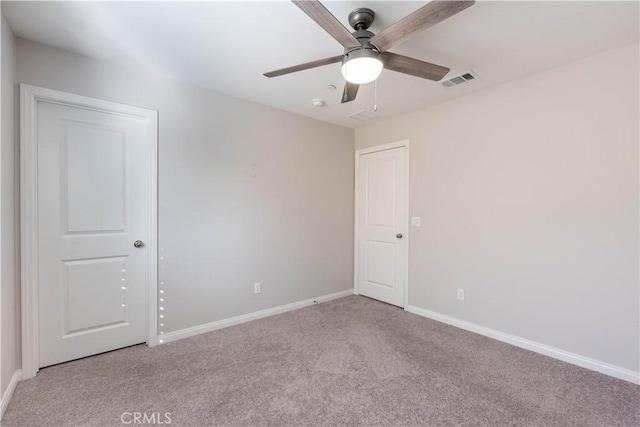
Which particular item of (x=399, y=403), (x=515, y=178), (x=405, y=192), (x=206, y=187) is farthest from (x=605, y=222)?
(x=206, y=187)

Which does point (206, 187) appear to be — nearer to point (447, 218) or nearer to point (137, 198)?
point (137, 198)

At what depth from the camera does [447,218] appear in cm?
315

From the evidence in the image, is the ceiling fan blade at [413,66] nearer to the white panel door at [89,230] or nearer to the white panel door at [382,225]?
the white panel door at [382,225]

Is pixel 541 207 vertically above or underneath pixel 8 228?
above

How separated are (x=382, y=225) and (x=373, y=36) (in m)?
2.54

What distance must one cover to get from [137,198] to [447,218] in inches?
122

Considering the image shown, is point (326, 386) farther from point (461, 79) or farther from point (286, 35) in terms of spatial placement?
point (461, 79)

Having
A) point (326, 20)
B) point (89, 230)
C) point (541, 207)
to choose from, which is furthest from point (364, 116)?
point (89, 230)

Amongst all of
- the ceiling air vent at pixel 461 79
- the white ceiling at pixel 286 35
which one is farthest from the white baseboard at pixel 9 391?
the ceiling air vent at pixel 461 79

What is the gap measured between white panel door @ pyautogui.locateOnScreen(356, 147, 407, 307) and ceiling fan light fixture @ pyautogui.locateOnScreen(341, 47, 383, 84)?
1977 mm

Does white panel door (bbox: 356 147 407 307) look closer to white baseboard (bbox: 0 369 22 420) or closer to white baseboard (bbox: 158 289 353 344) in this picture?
white baseboard (bbox: 158 289 353 344)

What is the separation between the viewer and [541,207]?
8.16ft

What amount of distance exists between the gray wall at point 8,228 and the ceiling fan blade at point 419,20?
2313mm

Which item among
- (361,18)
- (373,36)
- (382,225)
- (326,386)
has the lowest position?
(326,386)
